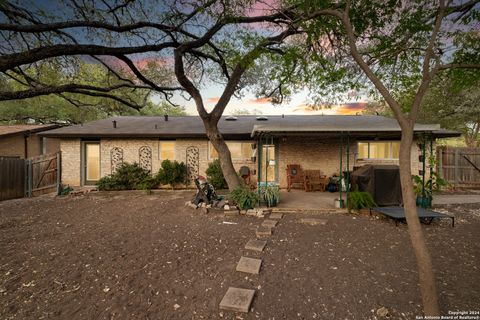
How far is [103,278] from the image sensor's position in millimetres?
3504

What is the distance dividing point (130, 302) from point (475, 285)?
4.87 metres

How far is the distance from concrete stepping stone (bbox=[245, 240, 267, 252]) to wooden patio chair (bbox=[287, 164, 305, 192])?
20.7 feet

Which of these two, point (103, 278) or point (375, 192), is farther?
point (375, 192)

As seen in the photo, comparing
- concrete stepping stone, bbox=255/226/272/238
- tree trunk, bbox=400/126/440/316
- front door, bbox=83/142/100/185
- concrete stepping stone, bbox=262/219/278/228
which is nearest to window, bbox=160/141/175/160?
front door, bbox=83/142/100/185

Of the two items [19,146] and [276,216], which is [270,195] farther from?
[19,146]

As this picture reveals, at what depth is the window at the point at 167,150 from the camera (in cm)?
1165

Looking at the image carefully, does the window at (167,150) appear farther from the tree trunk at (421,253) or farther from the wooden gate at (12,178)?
the tree trunk at (421,253)

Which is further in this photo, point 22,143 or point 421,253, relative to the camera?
point 22,143

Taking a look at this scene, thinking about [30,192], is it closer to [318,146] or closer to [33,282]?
[33,282]

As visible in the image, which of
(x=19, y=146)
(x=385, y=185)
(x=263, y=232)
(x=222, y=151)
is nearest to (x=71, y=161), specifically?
(x=19, y=146)

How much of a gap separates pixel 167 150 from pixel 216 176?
300 centimetres

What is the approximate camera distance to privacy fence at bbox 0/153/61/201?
9.47 m

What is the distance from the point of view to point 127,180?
10891 mm

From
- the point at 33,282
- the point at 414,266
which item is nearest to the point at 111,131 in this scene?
the point at 33,282
